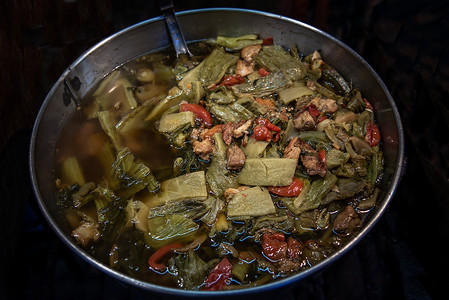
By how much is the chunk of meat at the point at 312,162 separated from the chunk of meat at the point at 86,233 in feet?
4.94

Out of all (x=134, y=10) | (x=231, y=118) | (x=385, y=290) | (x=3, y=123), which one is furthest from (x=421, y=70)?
(x=3, y=123)

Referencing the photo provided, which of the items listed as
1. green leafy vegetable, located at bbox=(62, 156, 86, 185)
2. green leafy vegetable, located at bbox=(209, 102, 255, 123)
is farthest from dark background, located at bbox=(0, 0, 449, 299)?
green leafy vegetable, located at bbox=(209, 102, 255, 123)

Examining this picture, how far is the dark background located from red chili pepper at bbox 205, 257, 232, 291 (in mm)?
886

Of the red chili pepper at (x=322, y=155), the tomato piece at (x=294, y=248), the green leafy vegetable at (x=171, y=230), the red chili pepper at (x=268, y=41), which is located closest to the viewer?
the tomato piece at (x=294, y=248)

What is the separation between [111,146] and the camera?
9.33 feet

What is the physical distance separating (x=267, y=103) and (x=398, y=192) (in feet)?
5.12

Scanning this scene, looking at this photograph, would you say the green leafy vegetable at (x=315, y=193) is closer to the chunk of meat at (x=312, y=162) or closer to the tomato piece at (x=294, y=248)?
the chunk of meat at (x=312, y=162)

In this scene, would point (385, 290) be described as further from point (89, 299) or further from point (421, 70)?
point (89, 299)

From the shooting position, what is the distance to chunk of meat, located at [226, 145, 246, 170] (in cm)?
255

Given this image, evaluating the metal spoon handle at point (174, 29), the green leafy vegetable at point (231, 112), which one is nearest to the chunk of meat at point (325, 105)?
Result: the green leafy vegetable at point (231, 112)

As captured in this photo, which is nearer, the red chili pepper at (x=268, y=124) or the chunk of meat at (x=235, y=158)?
the chunk of meat at (x=235, y=158)

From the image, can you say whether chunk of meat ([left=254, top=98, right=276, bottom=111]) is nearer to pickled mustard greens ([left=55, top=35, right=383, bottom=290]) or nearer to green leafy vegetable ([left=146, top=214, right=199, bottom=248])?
pickled mustard greens ([left=55, top=35, right=383, bottom=290])

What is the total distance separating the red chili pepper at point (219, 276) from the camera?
214 centimetres

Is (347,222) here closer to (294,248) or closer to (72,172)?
(294,248)
